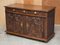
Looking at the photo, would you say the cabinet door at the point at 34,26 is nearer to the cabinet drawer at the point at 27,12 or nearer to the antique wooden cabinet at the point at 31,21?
the antique wooden cabinet at the point at 31,21

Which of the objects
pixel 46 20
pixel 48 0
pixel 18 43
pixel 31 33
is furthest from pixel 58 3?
pixel 18 43

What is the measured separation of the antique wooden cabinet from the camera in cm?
363

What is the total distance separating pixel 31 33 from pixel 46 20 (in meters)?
0.56

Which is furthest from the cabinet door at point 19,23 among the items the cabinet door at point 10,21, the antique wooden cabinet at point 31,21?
the cabinet door at point 10,21

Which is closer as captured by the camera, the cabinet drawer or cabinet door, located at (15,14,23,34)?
the cabinet drawer

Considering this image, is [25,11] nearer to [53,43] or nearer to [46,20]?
[46,20]

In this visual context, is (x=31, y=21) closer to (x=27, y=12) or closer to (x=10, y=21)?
(x=27, y=12)

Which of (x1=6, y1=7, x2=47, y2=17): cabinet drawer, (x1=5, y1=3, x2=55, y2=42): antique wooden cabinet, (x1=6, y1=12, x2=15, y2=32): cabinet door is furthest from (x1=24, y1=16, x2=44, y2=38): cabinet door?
(x1=6, y1=12, x2=15, y2=32): cabinet door

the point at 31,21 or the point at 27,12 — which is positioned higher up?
the point at 27,12

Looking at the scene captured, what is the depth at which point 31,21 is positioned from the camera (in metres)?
3.78

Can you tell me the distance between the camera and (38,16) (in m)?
3.64

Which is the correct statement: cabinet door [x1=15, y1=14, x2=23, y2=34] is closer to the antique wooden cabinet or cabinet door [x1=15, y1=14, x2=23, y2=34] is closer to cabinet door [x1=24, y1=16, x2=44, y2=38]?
the antique wooden cabinet

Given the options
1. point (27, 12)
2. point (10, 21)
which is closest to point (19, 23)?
point (10, 21)

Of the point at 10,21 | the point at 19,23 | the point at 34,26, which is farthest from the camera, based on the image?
the point at 10,21
